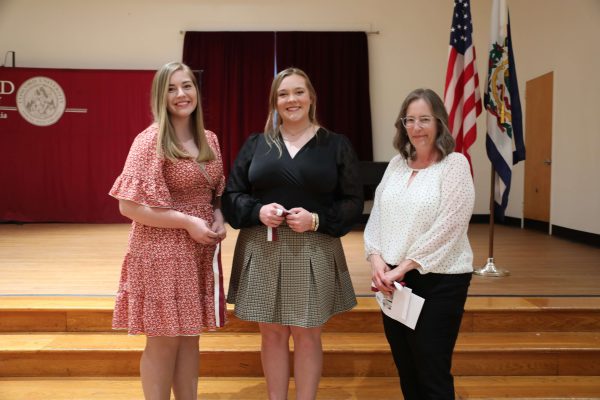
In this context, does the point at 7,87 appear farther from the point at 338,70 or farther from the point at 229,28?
the point at 338,70

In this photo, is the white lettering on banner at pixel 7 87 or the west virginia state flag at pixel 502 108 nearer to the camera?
the west virginia state flag at pixel 502 108

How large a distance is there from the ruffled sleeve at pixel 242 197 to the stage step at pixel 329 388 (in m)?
1.12

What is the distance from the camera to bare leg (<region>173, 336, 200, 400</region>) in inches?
79.7

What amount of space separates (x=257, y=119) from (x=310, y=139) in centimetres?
600

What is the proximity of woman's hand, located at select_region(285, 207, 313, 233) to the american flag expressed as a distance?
2.36m

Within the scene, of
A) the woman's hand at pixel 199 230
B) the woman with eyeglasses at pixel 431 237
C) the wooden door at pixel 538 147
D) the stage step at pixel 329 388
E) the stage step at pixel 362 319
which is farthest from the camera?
the wooden door at pixel 538 147

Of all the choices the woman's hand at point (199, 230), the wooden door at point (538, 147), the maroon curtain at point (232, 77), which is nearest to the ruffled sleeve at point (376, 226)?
the woman's hand at point (199, 230)

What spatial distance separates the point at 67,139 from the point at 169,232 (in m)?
6.41

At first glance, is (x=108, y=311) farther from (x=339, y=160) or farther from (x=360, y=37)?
(x=360, y=37)

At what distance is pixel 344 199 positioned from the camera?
6.63 feet

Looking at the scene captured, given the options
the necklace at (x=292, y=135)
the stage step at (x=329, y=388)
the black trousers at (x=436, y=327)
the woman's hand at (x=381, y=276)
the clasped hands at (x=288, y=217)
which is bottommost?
the stage step at (x=329, y=388)

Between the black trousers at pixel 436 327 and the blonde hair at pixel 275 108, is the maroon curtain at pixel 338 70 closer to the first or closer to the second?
the blonde hair at pixel 275 108

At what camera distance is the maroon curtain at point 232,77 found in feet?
25.4

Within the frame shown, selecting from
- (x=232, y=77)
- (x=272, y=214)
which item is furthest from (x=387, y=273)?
(x=232, y=77)
